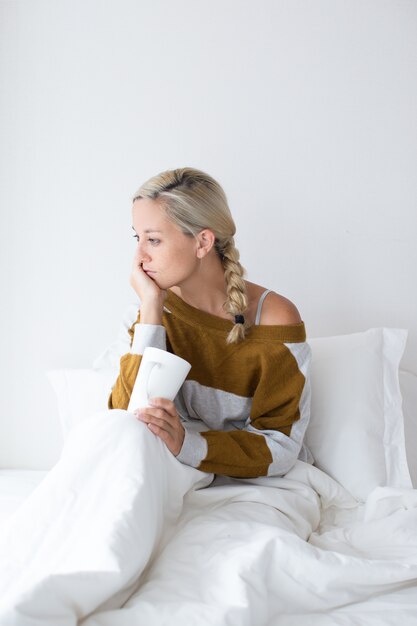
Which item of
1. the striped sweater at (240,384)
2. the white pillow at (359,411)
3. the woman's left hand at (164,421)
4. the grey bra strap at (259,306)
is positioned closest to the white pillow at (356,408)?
the white pillow at (359,411)

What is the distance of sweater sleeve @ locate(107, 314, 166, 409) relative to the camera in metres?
1.58

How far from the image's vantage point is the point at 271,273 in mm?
2146

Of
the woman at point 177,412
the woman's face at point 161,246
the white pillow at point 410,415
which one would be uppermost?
the woman's face at point 161,246

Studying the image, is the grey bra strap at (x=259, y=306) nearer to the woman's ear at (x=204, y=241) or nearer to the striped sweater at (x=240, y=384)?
the striped sweater at (x=240, y=384)

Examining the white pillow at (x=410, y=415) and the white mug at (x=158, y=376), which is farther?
the white pillow at (x=410, y=415)

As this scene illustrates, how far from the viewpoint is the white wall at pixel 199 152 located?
2.09 m

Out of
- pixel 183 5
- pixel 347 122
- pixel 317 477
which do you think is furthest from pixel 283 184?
pixel 317 477

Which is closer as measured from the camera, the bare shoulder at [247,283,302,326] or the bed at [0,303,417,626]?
the bed at [0,303,417,626]

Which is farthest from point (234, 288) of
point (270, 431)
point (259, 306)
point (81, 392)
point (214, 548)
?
point (214, 548)

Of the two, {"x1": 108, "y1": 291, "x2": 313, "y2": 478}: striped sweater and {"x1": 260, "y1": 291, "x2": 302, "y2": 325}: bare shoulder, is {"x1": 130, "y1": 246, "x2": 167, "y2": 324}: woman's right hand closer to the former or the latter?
{"x1": 108, "y1": 291, "x2": 313, "y2": 478}: striped sweater

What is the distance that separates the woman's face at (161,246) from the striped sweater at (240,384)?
0.09 metres

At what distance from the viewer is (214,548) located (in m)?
1.20

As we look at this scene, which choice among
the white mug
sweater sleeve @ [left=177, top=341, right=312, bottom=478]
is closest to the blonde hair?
sweater sleeve @ [left=177, top=341, right=312, bottom=478]

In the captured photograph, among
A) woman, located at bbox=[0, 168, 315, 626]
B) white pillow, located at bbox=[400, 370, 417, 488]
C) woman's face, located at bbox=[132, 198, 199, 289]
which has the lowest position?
white pillow, located at bbox=[400, 370, 417, 488]
